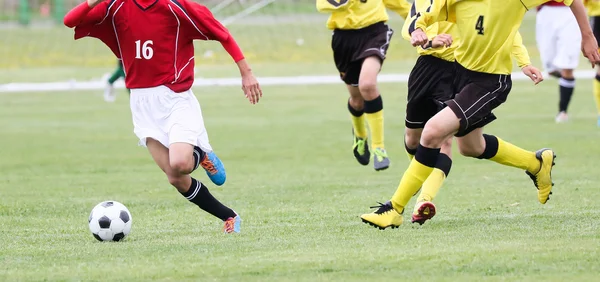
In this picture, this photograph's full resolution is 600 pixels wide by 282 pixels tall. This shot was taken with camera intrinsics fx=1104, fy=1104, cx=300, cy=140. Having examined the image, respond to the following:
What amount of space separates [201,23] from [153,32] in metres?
0.36

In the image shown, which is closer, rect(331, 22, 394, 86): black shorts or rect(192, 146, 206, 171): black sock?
rect(192, 146, 206, 171): black sock

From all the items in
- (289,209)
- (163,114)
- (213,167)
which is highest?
(163,114)

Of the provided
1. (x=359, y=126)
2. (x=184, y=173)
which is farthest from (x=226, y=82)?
(x=184, y=173)

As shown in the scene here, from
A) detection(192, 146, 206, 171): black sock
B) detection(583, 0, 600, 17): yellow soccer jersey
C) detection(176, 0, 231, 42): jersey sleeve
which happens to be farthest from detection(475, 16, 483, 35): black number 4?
detection(583, 0, 600, 17): yellow soccer jersey

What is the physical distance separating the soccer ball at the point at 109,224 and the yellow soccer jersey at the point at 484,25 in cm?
238

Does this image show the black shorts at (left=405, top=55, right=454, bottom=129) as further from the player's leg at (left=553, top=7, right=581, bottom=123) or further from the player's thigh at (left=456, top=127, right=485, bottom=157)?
the player's leg at (left=553, top=7, right=581, bottom=123)

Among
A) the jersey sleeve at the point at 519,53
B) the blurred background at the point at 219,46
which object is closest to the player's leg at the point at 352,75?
the jersey sleeve at the point at 519,53

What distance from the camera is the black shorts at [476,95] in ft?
24.0

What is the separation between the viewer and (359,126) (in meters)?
12.0

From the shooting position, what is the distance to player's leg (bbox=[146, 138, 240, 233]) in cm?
740

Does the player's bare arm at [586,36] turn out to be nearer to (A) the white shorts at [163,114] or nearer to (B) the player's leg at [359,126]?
(A) the white shorts at [163,114]

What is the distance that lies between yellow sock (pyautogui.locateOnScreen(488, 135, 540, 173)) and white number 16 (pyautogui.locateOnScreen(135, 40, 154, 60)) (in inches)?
104

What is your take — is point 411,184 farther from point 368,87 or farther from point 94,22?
point 368,87

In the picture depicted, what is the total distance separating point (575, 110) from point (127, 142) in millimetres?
7452
